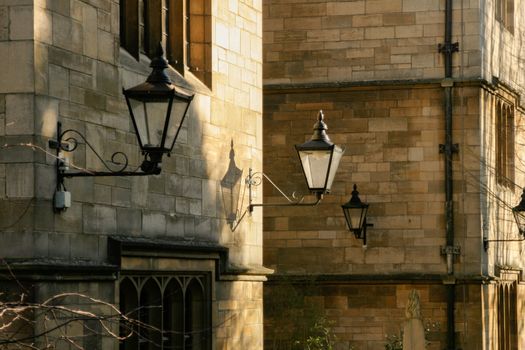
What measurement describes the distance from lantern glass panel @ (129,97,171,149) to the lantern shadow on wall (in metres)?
4.06

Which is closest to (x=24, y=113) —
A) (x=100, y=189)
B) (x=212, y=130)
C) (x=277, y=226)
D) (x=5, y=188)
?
(x=5, y=188)

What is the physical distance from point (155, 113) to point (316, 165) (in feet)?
11.8

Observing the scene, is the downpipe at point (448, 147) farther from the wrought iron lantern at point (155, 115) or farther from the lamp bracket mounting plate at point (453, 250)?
the wrought iron lantern at point (155, 115)

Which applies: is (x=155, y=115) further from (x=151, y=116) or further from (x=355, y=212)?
(x=355, y=212)

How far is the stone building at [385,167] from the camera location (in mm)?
23938

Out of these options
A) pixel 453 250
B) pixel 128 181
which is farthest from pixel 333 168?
pixel 453 250

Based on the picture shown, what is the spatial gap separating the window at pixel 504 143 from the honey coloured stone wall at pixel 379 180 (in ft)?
4.94

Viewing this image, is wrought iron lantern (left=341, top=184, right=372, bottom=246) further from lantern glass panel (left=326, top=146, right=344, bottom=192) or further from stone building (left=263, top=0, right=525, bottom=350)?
lantern glass panel (left=326, top=146, right=344, bottom=192)

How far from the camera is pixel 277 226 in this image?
80.3ft

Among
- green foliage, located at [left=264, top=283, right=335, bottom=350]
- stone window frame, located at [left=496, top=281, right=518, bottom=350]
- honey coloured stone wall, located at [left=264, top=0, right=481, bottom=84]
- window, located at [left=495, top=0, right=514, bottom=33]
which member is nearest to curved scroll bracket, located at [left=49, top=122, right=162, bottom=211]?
green foliage, located at [left=264, top=283, right=335, bottom=350]

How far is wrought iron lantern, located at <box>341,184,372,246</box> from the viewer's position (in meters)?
23.2

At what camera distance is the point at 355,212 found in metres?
23.4

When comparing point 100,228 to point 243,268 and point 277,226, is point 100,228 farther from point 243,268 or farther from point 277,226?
point 277,226

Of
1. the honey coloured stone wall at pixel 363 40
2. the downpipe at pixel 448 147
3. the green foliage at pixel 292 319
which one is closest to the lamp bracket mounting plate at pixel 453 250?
the downpipe at pixel 448 147
